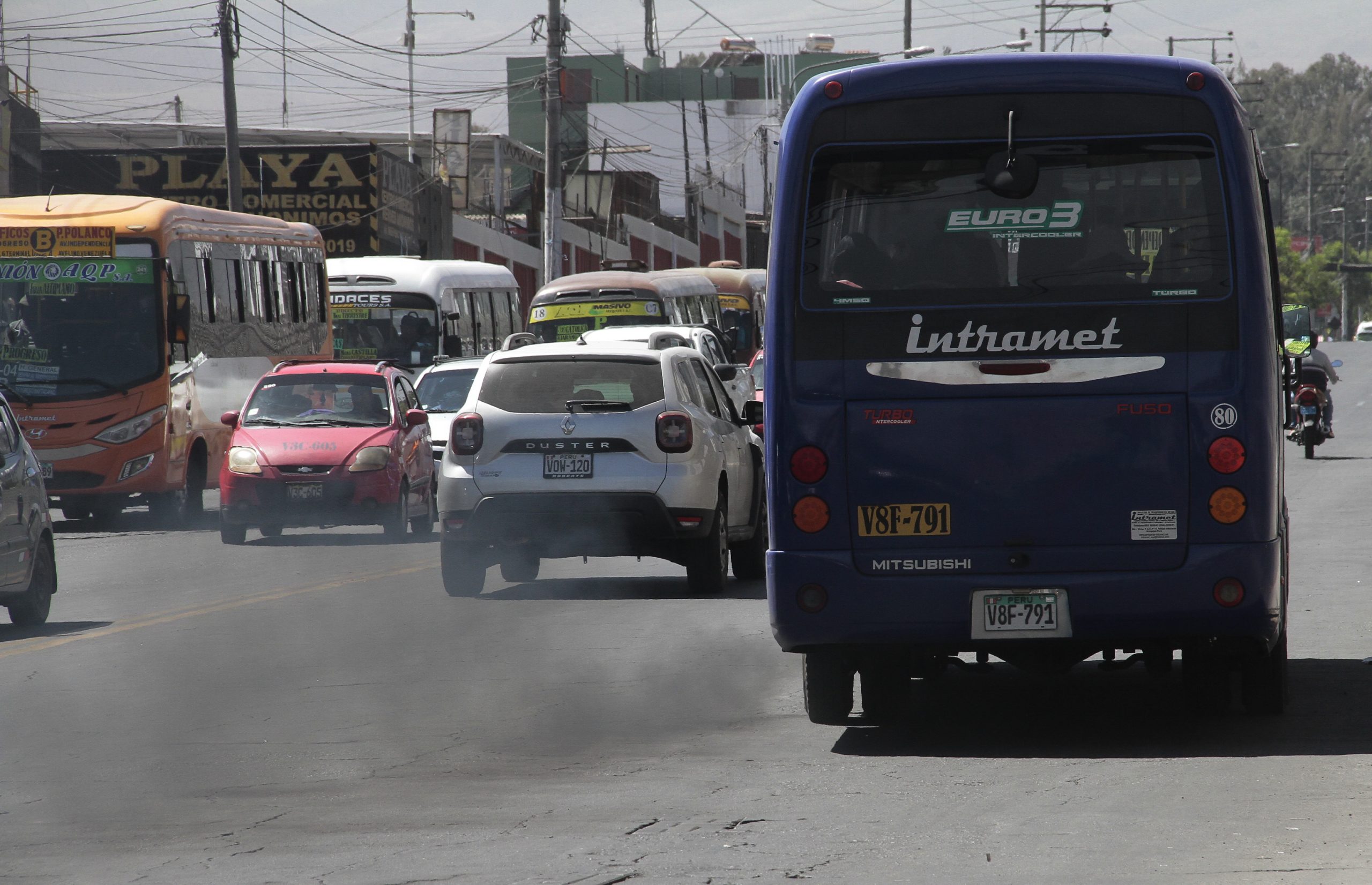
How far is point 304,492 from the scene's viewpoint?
1972cm

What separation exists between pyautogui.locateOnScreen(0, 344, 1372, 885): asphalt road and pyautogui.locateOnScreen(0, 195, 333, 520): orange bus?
9095mm

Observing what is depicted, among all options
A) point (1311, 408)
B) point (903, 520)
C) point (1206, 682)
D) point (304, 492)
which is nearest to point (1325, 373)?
point (1311, 408)

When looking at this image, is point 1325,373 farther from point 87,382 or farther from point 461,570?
point 461,570

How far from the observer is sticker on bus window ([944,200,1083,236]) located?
8172 millimetres

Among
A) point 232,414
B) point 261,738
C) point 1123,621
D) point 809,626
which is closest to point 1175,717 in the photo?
point 1123,621

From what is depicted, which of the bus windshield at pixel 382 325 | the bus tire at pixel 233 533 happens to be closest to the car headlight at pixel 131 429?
the bus tire at pixel 233 533

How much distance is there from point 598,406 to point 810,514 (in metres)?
6.11

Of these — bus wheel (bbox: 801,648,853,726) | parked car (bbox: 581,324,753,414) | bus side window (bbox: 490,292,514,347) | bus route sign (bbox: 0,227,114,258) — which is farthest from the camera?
bus side window (bbox: 490,292,514,347)

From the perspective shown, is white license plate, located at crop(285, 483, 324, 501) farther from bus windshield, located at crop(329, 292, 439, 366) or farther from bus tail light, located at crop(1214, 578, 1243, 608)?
bus windshield, located at crop(329, 292, 439, 366)

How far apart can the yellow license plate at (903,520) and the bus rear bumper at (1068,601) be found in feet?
0.52

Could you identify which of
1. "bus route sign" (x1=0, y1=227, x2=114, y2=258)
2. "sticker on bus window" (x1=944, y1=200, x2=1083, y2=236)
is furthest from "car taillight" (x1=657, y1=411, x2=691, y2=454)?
"bus route sign" (x1=0, y1=227, x2=114, y2=258)

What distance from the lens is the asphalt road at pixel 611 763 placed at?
6.38 metres

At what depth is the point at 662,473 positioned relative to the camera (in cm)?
1405

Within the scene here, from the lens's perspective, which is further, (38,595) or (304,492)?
(304,492)
